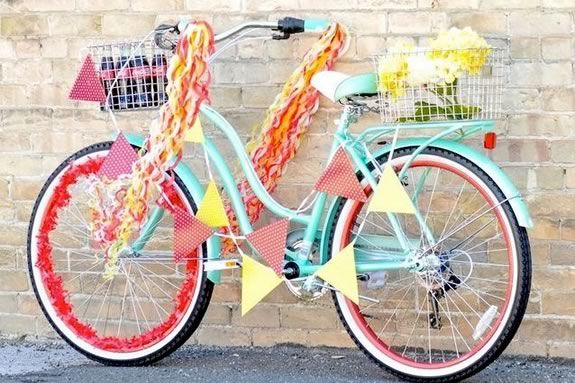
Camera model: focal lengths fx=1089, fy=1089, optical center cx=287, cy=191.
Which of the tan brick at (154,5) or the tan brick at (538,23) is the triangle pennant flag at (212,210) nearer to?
the tan brick at (154,5)

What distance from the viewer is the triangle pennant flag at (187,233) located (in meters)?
4.54

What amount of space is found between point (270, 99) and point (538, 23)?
1218mm

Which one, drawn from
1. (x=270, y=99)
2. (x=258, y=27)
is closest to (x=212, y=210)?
(x=270, y=99)

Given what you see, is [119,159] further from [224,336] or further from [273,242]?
[224,336]

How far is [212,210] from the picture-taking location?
178 inches

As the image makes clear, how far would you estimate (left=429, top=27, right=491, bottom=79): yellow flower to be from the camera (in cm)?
402

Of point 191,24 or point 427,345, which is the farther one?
point 427,345

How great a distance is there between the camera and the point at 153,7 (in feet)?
16.4

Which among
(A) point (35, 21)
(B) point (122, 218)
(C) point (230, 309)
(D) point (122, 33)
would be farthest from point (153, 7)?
(C) point (230, 309)

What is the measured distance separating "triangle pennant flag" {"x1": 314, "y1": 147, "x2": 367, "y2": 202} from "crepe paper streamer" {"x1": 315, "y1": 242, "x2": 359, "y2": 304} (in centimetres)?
20

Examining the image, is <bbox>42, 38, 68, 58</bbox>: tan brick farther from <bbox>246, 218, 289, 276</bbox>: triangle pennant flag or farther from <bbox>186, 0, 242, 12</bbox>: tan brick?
<bbox>246, 218, 289, 276</bbox>: triangle pennant flag

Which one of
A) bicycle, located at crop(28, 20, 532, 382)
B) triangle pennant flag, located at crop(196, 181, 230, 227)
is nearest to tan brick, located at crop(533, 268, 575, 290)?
bicycle, located at crop(28, 20, 532, 382)

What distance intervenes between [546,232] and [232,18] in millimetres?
1684

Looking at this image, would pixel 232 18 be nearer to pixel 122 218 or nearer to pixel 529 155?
pixel 122 218
